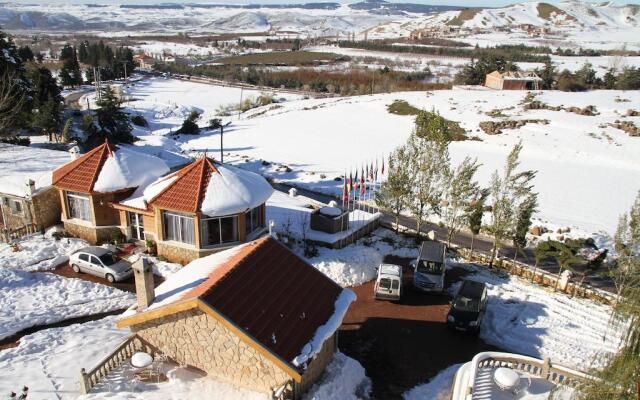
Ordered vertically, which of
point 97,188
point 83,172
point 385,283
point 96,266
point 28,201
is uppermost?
point 83,172

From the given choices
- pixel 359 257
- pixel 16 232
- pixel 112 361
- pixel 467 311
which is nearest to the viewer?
pixel 112 361

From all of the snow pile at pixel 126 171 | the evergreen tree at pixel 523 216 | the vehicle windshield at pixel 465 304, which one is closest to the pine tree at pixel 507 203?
the evergreen tree at pixel 523 216

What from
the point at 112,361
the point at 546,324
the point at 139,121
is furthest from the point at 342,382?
the point at 139,121

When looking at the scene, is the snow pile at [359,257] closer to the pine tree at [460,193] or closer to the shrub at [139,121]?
the pine tree at [460,193]

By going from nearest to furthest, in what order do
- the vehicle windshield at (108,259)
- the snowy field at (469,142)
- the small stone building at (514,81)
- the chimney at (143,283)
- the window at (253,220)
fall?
1. the chimney at (143,283)
2. the vehicle windshield at (108,259)
3. the window at (253,220)
4. the snowy field at (469,142)
5. the small stone building at (514,81)

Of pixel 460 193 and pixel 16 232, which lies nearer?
pixel 16 232

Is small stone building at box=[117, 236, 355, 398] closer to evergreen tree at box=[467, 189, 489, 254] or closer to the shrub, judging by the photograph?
evergreen tree at box=[467, 189, 489, 254]

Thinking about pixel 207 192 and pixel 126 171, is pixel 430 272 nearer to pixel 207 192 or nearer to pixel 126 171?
pixel 207 192
